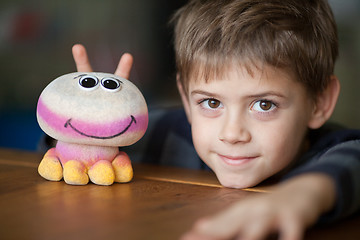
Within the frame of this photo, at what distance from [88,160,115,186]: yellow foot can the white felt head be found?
0.13 ft

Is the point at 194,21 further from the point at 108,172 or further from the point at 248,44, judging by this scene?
the point at 108,172

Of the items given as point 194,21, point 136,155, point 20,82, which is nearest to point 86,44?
point 20,82

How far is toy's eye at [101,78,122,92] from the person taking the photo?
75 cm

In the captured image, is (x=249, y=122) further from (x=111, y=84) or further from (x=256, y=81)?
(x=111, y=84)

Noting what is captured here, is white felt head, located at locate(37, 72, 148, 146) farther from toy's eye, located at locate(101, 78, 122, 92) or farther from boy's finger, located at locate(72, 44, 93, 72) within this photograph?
boy's finger, located at locate(72, 44, 93, 72)

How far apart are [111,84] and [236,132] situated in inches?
9.2

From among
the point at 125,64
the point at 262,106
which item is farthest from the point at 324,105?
the point at 125,64

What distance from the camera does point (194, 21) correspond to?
3.04 feet

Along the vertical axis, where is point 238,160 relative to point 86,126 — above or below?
below

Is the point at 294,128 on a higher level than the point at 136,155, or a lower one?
higher

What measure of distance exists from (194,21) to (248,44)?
6.3 inches

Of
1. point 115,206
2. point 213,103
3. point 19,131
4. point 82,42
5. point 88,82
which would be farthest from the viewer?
point 82,42

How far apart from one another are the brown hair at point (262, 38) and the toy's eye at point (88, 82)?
0.21m

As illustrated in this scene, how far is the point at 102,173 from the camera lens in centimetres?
75
